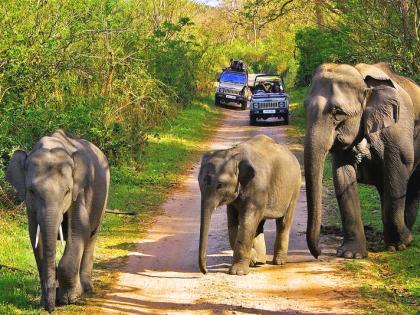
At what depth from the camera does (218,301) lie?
29.1 feet

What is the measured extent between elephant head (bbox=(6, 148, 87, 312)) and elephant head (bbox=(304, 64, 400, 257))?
306 cm

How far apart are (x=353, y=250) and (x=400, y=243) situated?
86cm

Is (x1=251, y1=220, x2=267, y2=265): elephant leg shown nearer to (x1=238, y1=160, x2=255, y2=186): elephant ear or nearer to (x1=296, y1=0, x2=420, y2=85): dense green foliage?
(x1=238, y1=160, x2=255, y2=186): elephant ear

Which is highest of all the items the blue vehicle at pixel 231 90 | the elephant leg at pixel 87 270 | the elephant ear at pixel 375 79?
the elephant ear at pixel 375 79

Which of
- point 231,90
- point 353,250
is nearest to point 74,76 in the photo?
point 353,250

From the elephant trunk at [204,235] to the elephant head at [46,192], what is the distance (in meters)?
1.69

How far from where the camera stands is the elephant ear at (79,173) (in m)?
8.48

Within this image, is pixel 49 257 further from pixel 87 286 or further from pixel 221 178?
pixel 221 178

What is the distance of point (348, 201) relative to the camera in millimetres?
11328

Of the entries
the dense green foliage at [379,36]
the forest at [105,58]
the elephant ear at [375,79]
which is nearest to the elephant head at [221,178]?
the elephant ear at [375,79]

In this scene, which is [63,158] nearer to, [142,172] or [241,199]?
[241,199]

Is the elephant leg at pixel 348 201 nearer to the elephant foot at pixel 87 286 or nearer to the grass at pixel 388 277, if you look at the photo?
the grass at pixel 388 277

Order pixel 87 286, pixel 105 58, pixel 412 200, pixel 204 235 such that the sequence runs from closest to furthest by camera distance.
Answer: pixel 87 286, pixel 204 235, pixel 412 200, pixel 105 58

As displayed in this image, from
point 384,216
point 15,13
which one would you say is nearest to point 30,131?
point 15,13
